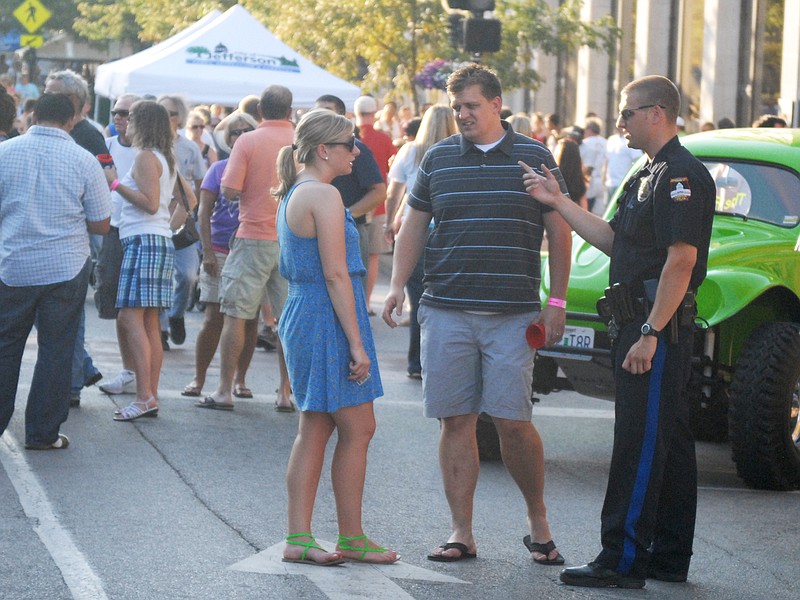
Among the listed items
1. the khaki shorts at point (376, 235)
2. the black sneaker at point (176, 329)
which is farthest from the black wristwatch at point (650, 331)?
the khaki shorts at point (376, 235)

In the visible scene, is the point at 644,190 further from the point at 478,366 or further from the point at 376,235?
the point at 376,235

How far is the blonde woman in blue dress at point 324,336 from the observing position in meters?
5.88

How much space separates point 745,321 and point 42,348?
3.68 metres

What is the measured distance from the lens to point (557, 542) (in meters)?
6.66

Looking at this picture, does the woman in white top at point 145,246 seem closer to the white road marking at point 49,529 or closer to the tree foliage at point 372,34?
the white road marking at point 49,529

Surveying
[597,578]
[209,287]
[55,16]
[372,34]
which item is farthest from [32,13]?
[55,16]

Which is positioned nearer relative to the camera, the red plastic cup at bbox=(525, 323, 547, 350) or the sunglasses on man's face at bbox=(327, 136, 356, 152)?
the sunglasses on man's face at bbox=(327, 136, 356, 152)

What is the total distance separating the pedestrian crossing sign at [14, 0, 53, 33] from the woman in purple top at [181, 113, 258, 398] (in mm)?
19287

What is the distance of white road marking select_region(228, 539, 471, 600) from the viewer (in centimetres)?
562

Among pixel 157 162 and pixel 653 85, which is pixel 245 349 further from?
pixel 653 85

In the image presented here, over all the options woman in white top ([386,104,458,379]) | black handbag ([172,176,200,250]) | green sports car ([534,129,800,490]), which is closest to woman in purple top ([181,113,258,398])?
black handbag ([172,176,200,250])

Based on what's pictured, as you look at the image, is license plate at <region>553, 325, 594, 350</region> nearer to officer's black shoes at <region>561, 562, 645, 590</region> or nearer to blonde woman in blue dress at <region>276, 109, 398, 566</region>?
blonde woman in blue dress at <region>276, 109, 398, 566</region>

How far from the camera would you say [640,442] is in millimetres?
5797

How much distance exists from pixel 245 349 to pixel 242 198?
101cm
